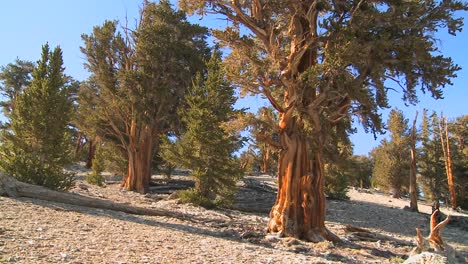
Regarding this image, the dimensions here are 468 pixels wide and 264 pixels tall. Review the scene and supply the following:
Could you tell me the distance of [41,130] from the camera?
13.2m

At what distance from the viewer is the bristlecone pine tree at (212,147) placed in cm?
1677

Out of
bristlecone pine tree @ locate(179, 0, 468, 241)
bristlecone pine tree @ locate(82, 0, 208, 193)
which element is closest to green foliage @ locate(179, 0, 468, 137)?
bristlecone pine tree @ locate(179, 0, 468, 241)

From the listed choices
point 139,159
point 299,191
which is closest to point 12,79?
point 139,159

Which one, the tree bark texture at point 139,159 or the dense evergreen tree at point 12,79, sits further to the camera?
the dense evergreen tree at point 12,79

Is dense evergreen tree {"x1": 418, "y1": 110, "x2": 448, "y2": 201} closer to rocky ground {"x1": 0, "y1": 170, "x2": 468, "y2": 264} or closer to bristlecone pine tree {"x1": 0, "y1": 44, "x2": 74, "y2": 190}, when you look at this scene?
rocky ground {"x1": 0, "y1": 170, "x2": 468, "y2": 264}

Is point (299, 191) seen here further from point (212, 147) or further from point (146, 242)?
point (212, 147)

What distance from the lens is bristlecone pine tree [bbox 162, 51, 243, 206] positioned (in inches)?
660

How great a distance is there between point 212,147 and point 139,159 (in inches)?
355

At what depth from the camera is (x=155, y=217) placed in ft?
38.9

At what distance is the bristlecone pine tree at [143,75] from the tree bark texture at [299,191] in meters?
12.5

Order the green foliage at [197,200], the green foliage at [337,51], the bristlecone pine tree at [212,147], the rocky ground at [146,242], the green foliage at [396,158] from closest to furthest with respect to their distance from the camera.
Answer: the rocky ground at [146,242] < the green foliage at [337,51] < the green foliage at [197,200] < the bristlecone pine tree at [212,147] < the green foliage at [396,158]

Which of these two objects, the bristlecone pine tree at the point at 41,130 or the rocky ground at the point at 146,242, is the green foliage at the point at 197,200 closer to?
the rocky ground at the point at 146,242

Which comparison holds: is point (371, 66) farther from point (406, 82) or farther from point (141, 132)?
point (141, 132)

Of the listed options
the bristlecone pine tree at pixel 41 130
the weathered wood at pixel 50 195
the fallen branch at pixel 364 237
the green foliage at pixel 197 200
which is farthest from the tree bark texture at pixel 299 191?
the bristlecone pine tree at pixel 41 130
